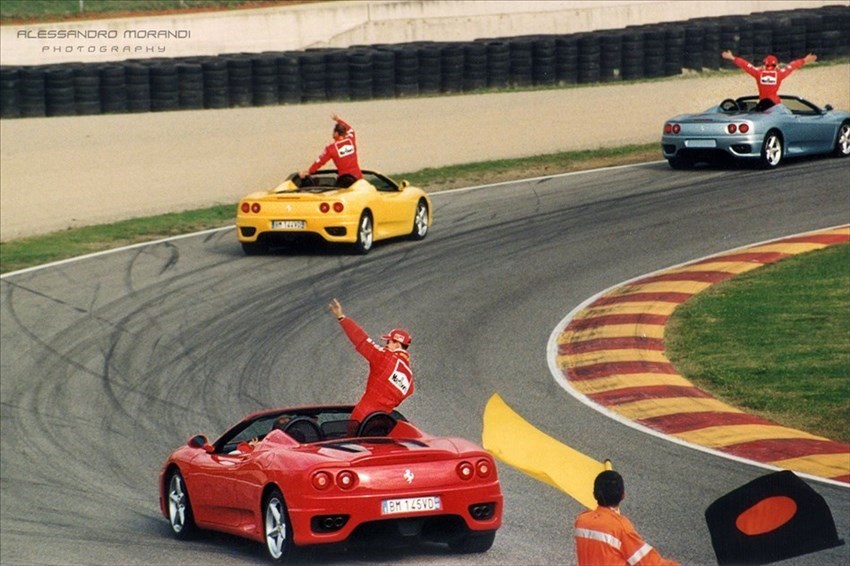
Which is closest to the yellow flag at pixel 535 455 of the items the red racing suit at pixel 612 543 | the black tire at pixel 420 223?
the red racing suit at pixel 612 543

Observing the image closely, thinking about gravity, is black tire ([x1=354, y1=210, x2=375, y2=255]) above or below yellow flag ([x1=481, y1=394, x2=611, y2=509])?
below

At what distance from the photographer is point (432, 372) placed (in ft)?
44.9

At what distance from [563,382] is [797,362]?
224cm

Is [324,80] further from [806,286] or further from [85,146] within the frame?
[806,286]

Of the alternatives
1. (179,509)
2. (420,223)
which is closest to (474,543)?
(179,509)

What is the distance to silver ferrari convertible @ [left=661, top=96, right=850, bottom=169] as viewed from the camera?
21547 millimetres

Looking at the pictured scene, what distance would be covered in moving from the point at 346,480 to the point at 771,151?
15.2m

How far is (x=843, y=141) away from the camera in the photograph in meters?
23.1

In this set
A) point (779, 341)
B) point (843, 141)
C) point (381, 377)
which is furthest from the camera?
point (843, 141)

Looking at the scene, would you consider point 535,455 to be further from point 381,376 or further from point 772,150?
point 772,150

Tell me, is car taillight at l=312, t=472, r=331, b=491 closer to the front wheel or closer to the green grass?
the green grass

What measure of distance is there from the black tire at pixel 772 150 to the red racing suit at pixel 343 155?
6.64 m

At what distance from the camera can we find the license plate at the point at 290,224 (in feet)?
58.2

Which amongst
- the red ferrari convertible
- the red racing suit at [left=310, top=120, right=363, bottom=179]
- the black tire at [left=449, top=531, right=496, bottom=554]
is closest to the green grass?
the black tire at [left=449, top=531, right=496, bottom=554]
